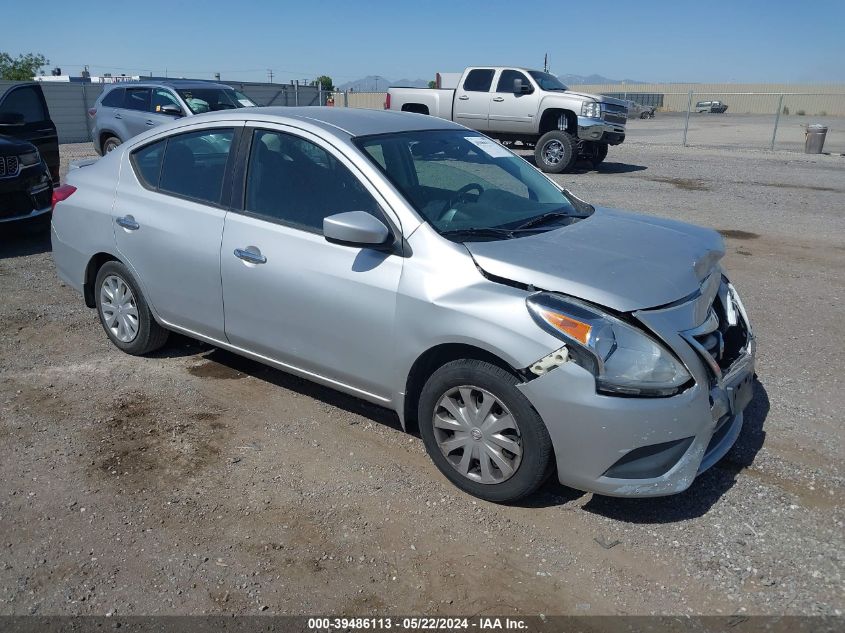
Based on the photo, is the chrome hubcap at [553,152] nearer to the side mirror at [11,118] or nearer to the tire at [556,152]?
the tire at [556,152]

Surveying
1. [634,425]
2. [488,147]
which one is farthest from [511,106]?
[634,425]

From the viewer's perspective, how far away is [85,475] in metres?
3.84

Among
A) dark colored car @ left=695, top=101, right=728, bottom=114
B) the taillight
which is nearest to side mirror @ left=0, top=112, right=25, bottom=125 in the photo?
the taillight

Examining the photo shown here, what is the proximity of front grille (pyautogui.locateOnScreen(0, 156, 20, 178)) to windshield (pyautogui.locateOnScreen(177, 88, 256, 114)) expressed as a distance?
607cm

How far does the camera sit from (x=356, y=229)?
3607 millimetres

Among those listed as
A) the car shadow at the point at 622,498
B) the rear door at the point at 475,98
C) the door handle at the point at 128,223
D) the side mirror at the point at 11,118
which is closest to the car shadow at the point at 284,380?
the car shadow at the point at 622,498

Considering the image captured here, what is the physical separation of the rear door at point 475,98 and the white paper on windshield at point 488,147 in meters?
13.4

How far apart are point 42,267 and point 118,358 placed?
3.27m

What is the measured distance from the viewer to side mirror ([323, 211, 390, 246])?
11.9ft

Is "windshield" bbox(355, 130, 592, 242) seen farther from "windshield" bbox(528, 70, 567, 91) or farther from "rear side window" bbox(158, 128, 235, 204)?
"windshield" bbox(528, 70, 567, 91)

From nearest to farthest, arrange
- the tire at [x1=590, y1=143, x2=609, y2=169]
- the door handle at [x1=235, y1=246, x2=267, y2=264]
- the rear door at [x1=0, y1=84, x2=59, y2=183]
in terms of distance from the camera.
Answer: the door handle at [x1=235, y1=246, x2=267, y2=264], the rear door at [x1=0, y1=84, x2=59, y2=183], the tire at [x1=590, y1=143, x2=609, y2=169]

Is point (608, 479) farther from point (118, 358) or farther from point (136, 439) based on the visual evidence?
point (118, 358)

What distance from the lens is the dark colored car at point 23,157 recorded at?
8391 millimetres

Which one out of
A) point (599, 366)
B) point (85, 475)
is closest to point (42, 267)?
point (85, 475)
